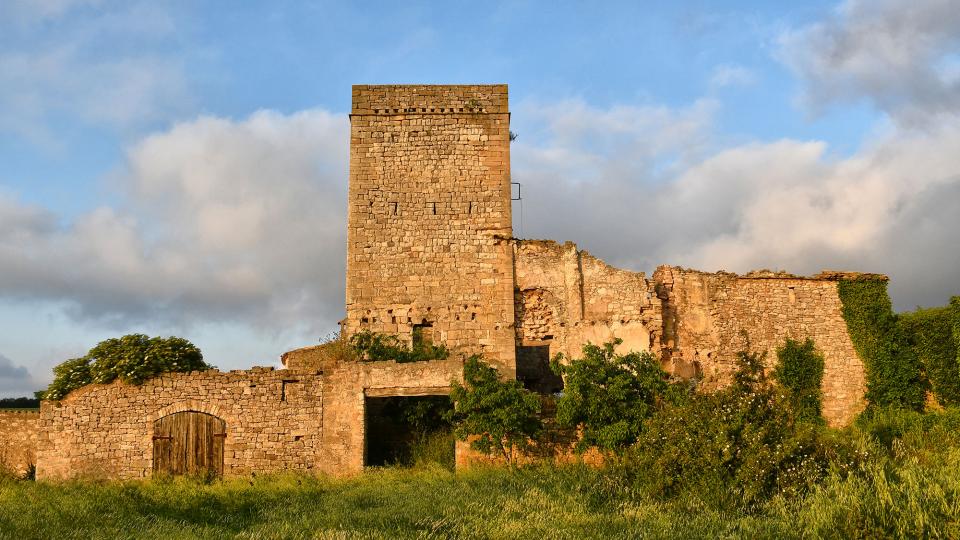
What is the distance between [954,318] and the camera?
19.6m

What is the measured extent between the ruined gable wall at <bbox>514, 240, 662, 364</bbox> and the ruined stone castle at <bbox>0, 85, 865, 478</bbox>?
1.1 inches

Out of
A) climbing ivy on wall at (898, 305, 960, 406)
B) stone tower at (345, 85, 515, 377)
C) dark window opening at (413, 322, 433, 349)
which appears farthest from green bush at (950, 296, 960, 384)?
dark window opening at (413, 322, 433, 349)

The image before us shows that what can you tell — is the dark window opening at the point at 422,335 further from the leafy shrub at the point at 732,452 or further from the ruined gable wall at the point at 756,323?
the leafy shrub at the point at 732,452

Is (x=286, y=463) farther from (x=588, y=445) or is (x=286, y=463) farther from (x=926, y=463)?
(x=926, y=463)

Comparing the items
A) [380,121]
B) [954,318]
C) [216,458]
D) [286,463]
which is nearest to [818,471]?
[954,318]

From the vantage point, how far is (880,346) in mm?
21000

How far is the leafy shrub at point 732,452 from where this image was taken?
42.2 ft

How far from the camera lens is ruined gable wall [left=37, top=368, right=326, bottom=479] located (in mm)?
18250

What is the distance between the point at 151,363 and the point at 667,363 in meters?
12.1

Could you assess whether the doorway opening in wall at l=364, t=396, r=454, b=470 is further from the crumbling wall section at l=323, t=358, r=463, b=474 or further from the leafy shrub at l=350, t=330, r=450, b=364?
the leafy shrub at l=350, t=330, r=450, b=364

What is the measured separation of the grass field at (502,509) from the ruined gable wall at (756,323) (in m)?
4.84

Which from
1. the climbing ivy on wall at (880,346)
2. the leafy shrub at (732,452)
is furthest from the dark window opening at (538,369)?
the leafy shrub at (732,452)

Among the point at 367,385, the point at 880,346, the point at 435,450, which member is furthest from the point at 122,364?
the point at 880,346

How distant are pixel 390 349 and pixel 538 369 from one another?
527 cm
